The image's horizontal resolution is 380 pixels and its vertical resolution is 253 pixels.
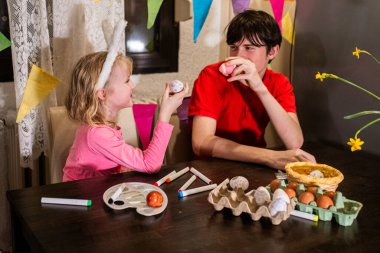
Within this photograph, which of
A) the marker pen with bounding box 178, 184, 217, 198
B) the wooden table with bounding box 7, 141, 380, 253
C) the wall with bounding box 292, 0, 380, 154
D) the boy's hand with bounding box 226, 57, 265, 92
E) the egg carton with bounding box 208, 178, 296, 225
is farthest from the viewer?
the wall with bounding box 292, 0, 380, 154

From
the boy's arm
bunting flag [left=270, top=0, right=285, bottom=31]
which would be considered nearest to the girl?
the boy's arm

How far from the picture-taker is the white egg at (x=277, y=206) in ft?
3.61

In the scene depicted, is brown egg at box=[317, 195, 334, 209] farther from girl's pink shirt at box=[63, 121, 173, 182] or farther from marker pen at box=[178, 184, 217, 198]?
girl's pink shirt at box=[63, 121, 173, 182]

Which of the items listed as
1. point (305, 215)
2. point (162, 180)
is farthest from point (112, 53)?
point (305, 215)

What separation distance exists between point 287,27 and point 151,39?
2.46ft

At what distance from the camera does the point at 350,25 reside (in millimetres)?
2154

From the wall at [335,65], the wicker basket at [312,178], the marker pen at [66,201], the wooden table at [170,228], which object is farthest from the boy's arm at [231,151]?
the wall at [335,65]

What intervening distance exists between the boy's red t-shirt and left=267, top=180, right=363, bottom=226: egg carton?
2.36 ft

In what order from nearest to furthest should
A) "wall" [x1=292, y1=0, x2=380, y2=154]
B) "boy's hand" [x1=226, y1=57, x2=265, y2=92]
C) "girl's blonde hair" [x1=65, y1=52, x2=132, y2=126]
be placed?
"girl's blonde hair" [x1=65, y1=52, x2=132, y2=126], "boy's hand" [x1=226, y1=57, x2=265, y2=92], "wall" [x1=292, y1=0, x2=380, y2=154]

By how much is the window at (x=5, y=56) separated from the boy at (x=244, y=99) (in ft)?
2.56

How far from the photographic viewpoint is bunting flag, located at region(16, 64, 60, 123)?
5.87 ft

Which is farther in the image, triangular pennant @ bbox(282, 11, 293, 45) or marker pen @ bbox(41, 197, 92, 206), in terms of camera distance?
triangular pennant @ bbox(282, 11, 293, 45)

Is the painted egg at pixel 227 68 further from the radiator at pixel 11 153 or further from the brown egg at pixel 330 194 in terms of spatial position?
the radiator at pixel 11 153

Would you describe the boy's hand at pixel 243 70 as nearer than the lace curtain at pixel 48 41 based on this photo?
Yes
